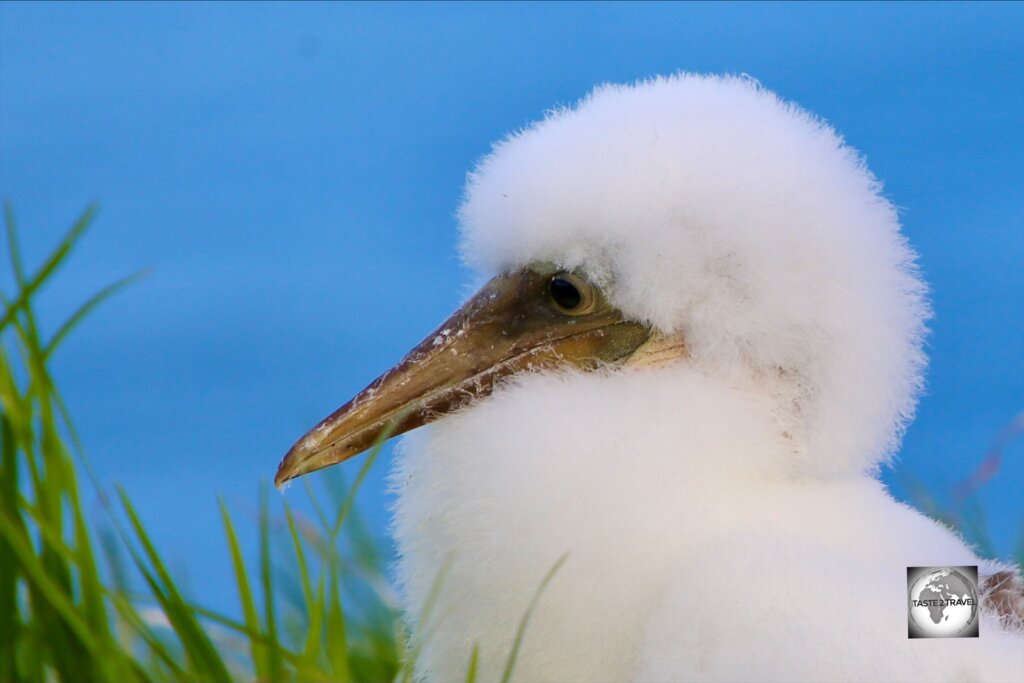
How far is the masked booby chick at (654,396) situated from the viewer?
9.78ft

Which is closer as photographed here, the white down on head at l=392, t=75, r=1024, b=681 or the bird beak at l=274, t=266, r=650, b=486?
the white down on head at l=392, t=75, r=1024, b=681

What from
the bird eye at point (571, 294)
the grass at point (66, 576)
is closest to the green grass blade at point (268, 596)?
the grass at point (66, 576)

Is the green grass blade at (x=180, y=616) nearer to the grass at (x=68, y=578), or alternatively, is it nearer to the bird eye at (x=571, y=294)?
the grass at (x=68, y=578)

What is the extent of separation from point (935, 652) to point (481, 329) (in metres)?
1.55

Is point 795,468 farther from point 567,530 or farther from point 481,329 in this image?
point 481,329

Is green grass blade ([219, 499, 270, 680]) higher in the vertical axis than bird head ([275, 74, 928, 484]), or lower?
lower

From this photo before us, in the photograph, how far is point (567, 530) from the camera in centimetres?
306

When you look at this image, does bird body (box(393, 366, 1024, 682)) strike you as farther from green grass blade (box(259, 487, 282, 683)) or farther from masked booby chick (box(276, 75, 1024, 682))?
green grass blade (box(259, 487, 282, 683))

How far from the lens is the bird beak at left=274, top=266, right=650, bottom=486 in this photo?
3502 millimetres

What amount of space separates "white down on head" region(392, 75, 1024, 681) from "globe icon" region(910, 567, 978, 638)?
0.05 m

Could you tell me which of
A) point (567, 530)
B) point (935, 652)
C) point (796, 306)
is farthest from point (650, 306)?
point (935, 652)

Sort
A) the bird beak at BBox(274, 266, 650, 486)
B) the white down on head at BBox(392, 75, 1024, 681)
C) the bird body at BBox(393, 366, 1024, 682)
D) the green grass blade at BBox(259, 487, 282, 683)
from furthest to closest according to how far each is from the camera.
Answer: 1. the bird beak at BBox(274, 266, 650, 486)
2. the white down on head at BBox(392, 75, 1024, 681)
3. the bird body at BBox(393, 366, 1024, 682)
4. the green grass blade at BBox(259, 487, 282, 683)

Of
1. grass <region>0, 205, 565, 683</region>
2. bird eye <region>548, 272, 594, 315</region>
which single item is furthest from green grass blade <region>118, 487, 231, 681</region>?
bird eye <region>548, 272, 594, 315</region>

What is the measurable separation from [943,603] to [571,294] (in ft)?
4.32
